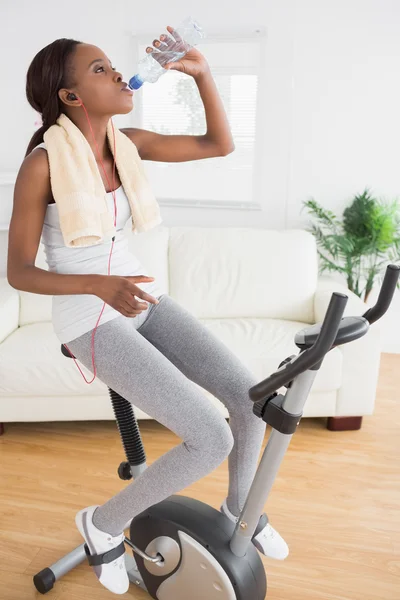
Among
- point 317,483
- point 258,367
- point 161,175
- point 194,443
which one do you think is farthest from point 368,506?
point 161,175

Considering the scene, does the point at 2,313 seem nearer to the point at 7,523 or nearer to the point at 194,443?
the point at 7,523

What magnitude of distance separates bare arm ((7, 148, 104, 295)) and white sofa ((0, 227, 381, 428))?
1131mm

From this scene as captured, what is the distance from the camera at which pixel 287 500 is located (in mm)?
2135

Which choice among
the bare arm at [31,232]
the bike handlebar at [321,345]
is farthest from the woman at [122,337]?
the bike handlebar at [321,345]

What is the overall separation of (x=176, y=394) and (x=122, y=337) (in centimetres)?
18

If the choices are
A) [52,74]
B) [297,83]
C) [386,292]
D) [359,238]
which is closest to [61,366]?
[52,74]

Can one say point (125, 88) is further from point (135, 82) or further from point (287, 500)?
point (287, 500)

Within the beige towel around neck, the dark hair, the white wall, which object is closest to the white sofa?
the white wall

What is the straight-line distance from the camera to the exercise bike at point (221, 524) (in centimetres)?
118

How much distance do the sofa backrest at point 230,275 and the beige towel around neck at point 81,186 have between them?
4.36ft

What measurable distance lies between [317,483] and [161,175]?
2106mm

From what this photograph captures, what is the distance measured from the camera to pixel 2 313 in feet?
8.52

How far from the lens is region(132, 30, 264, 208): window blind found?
338 cm

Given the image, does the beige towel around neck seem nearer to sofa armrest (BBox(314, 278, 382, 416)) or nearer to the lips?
the lips
